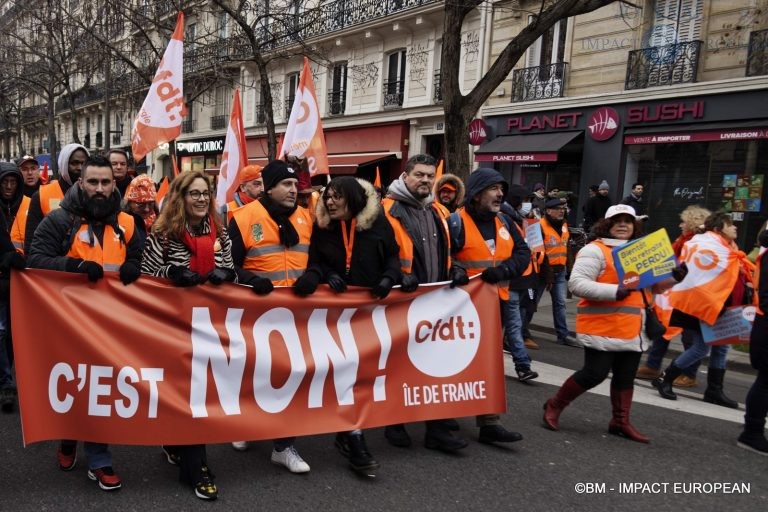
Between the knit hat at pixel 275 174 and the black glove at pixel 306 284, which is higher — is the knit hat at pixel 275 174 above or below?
above

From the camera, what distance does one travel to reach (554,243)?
7.91 metres

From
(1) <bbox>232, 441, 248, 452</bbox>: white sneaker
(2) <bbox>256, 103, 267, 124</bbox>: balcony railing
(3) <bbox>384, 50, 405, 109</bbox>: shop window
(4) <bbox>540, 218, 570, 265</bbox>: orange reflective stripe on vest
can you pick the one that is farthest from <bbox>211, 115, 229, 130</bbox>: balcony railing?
(1) <bbox>232, 441, 248, 452</bbox>: white sneaker

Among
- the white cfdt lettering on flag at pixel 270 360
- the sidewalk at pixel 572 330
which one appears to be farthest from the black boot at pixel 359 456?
the sidewalk at pixel 572 330

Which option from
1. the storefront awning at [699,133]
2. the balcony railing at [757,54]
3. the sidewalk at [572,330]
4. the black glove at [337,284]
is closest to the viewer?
the black glove at [337,284]

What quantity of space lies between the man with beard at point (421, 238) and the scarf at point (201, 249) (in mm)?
1175

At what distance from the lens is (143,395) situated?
134 inches

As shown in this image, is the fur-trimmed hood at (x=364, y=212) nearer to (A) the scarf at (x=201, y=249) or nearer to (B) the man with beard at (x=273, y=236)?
(B) the man with beard at (x=273, y=236)

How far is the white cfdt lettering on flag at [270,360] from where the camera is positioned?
145 inches

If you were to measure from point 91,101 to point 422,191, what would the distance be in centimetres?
4218

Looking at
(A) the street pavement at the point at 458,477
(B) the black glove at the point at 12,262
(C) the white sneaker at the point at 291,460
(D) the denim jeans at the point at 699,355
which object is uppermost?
(B) the black glove at the point at 12,262

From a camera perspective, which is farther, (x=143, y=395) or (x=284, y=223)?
(x=284, y=223)

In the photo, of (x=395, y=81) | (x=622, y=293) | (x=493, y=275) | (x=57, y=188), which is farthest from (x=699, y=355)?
(x=395, y=81)

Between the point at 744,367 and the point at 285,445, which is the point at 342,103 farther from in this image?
the point at 285,445

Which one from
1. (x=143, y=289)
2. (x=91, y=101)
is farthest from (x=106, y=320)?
(x=91, y=101)
